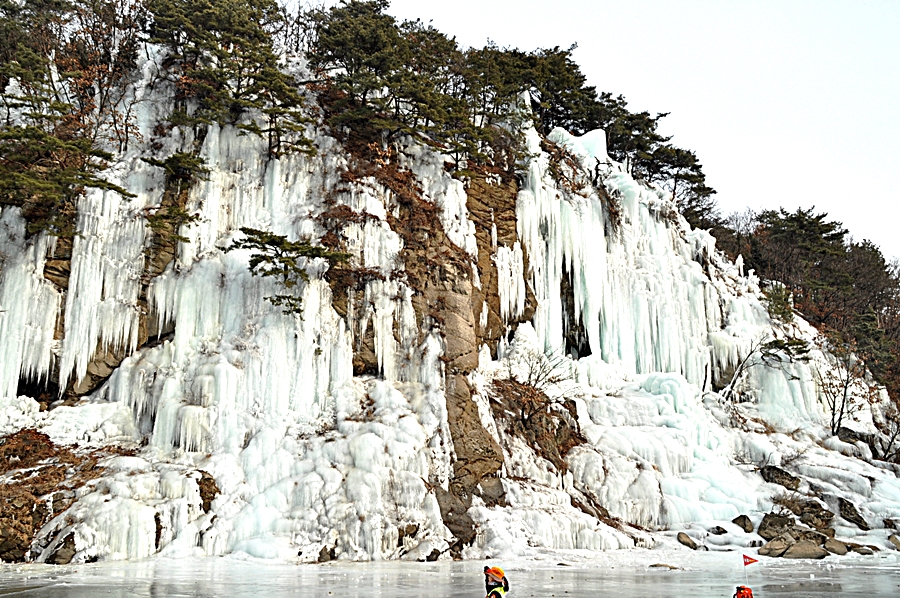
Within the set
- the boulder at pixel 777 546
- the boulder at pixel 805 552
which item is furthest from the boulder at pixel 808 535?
the boulder at pixel 805 552

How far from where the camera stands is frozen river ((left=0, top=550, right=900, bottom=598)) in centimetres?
1015

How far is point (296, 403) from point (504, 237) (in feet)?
34.7

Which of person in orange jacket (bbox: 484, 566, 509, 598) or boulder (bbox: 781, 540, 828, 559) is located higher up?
person in orange jacket (bbox: 484, 566, 509, 598)

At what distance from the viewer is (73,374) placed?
19.7m

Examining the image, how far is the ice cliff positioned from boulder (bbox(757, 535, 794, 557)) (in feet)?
2.06

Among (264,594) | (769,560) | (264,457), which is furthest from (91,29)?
(769,560)

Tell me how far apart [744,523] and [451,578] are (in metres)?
11.9

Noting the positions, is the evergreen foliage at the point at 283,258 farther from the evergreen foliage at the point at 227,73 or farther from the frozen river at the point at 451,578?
the frozen river at the point at 451,578

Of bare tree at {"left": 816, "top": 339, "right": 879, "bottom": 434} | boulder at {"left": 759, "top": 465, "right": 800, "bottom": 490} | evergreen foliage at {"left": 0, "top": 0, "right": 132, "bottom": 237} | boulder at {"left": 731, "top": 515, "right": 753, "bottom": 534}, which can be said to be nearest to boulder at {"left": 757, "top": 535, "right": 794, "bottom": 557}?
boulder at {"left": 731, "top": 515, "right": 753, "bottom": 534}

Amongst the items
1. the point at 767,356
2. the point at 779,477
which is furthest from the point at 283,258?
the point at 767,356

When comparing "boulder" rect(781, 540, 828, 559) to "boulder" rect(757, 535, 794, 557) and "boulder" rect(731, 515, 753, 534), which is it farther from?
"boulder" rect(731, 515, 753, 534)

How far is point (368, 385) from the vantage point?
2070cm

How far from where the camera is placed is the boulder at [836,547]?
1992 centimetres

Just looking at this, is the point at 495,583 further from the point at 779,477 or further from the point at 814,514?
the point at 779,477
